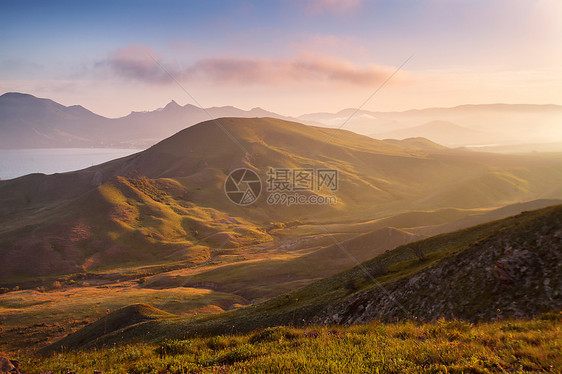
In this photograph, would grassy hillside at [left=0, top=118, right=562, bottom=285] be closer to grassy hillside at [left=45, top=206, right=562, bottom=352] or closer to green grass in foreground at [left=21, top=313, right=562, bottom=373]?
grassy hillside at [left=45, top=206, right=562, bottom=352]

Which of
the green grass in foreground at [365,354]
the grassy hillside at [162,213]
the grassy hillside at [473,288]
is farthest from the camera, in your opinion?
the grassy hillside at [162,213]

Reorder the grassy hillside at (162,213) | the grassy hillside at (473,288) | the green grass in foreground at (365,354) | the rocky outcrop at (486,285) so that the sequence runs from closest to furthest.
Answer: the green grass in foreground at (365,354) < the rocky outcrop at (486,285) < the grassy hillside at (473,288) < the grassy hillside at (162,213)

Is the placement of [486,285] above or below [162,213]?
above

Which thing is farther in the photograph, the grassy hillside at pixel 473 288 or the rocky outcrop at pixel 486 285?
the grassy hillside at pixel 473 288

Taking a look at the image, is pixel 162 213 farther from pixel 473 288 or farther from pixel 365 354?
pixel 365 354

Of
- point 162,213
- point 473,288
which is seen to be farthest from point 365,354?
point 162,213

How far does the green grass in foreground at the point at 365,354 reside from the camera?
261 inches

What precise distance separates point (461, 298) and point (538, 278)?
10.6 feet

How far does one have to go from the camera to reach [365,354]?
7.49 meters

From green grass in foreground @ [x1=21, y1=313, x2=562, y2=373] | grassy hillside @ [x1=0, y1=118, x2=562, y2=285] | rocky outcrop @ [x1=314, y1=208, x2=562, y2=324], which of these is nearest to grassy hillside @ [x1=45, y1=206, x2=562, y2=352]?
rocky outcrop @ [x1=314, y1=208, x2=562, y2=324]

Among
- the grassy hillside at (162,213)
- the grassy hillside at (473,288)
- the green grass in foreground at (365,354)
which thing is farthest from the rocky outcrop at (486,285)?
the grassy hillside at (162,213)

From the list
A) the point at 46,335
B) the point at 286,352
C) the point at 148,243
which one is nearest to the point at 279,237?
the point at 148,243

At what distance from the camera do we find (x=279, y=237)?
407ft

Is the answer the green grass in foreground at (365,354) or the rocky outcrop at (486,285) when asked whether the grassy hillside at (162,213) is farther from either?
the green grass in foreground at (365,354)
